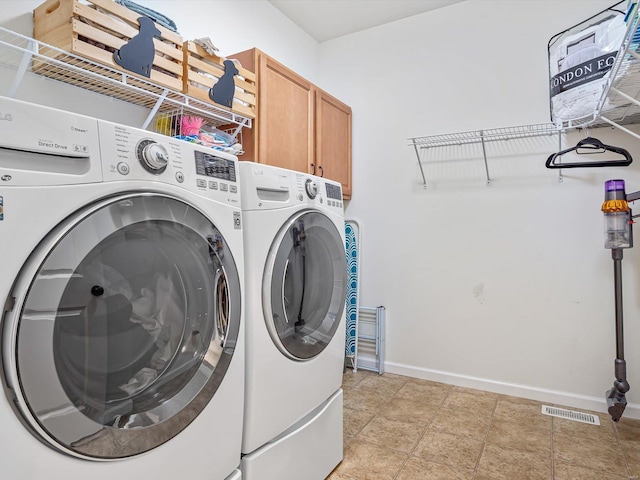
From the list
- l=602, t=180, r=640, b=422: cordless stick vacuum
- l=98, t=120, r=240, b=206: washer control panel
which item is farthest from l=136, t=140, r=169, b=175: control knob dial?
l=602, t=180, r=640, b=422: cordless stick vacuum

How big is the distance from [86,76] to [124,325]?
111 centimetres

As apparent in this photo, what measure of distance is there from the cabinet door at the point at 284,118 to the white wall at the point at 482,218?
69 cm

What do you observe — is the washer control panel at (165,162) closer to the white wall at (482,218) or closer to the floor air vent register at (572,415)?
the white wall at (482,218)

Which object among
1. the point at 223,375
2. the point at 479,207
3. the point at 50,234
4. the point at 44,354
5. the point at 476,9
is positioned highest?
the point at 476,9

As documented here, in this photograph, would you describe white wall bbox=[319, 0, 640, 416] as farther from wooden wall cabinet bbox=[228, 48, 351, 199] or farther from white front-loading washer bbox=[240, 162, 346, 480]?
white front-loading washer bbox=[240, 162, 346, 480]

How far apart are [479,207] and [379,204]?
0.72 m

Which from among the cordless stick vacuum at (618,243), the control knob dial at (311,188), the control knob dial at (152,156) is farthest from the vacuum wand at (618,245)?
the control knob dial at (152,156)

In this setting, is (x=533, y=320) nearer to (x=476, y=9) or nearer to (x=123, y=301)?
(x=476, y=9)

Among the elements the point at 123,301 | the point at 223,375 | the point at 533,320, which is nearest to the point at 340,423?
the point at 223,375

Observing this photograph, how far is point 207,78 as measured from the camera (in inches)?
69.0

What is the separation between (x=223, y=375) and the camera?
3.57ft

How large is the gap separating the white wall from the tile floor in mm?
288

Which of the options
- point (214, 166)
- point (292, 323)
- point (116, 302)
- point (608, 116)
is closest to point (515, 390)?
point (608, 116)

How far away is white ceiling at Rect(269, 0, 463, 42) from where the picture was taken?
2.67 metres
